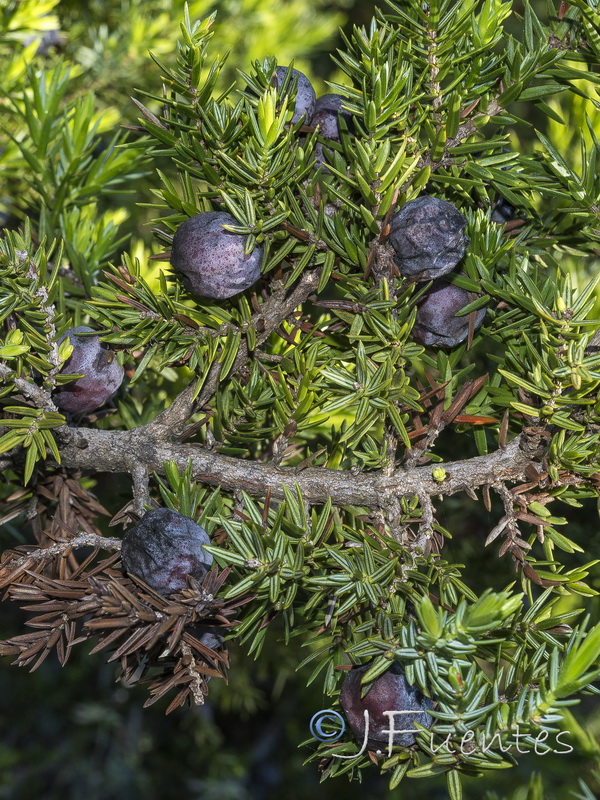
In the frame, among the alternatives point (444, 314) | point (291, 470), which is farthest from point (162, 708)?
point (444, 314)

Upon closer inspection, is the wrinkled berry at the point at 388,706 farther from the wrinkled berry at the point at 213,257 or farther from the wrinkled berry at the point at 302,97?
the wrinkled berry at the point at 302,97

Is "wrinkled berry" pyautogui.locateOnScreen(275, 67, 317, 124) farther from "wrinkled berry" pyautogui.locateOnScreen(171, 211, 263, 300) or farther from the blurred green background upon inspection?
the blurred green background

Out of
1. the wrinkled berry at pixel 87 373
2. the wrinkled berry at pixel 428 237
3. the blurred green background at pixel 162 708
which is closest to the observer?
the wrinkled berry at pixel 428 237

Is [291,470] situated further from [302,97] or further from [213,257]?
[302,97]

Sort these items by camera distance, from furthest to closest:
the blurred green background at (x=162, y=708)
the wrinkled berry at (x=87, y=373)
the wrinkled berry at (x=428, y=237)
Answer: the blurred green background at (x=162, y=708), the wrinkled berry at (x=87, y=373), the wrinkled berry at (x=428, y=237)

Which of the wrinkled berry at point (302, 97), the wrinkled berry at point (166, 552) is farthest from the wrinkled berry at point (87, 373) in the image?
the wrinkled berry at point (302, 97)

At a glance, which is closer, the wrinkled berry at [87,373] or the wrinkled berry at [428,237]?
the wrinkled berry at [428,237]

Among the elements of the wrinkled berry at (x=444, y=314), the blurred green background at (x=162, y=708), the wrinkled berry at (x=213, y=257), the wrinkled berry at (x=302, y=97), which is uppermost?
the wrinkled berry at (x=302, y=97)

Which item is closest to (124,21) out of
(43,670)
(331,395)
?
(331,395)

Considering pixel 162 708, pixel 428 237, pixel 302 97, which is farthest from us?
pixel 162 708
